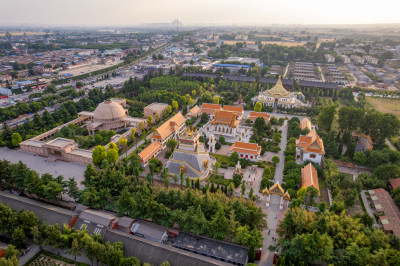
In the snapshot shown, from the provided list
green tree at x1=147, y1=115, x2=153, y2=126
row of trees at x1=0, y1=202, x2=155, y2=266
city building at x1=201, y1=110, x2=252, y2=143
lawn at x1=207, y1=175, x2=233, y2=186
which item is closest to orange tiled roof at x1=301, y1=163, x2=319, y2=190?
lawn at x1=207, y1=175, x2=233, y2=186

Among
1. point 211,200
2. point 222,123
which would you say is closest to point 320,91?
point 222,123

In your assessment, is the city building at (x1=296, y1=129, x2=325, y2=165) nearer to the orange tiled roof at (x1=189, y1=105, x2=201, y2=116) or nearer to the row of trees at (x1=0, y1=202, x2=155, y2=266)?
the orange tiled roof at (x1=189, y1=105, x2=201, y2=116)

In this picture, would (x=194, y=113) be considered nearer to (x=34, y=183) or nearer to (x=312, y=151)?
(x=312, y=151)

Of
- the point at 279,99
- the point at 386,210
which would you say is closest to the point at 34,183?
the point at 386,210

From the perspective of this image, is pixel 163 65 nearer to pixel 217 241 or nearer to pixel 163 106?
pixel 163 106

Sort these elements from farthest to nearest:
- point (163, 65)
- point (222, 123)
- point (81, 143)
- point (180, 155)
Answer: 1. point (163, 65)
2. point (222, 123)
3. point (81, 143)
4. point (180, 155)

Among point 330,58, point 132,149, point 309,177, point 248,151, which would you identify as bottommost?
point 132,149
